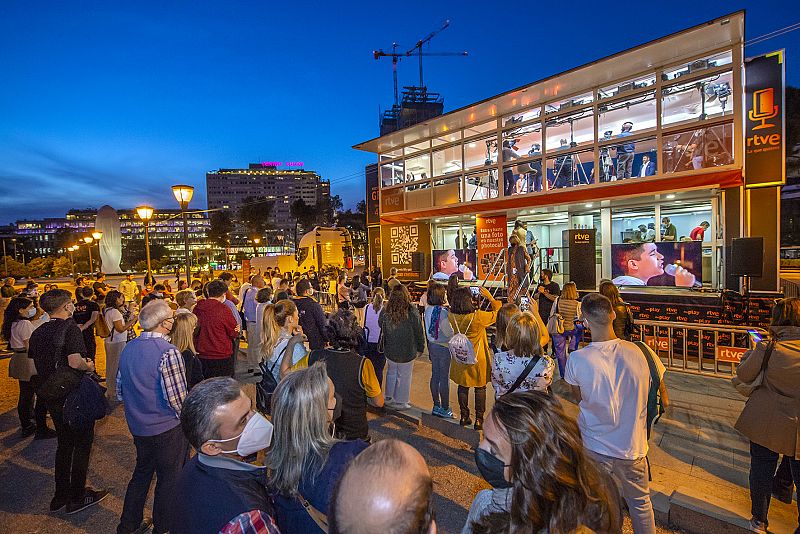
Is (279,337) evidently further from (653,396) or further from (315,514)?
(653,396)

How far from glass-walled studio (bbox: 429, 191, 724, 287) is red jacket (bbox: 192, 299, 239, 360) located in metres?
10.8

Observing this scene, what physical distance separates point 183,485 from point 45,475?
179 inches

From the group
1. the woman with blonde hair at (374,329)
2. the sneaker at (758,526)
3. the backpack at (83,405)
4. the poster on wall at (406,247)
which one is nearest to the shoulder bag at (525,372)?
the sneaker at (758,526)

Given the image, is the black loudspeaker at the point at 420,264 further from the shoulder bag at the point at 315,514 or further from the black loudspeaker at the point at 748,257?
the shoulder bag at the point at 315,514

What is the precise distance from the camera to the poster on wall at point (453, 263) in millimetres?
16111

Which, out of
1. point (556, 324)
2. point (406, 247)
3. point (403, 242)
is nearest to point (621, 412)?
point (556, 324)

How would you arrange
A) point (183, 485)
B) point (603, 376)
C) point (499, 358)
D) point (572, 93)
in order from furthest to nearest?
1. point (572, 93)
2. point (499, 358)
3. point (603, 376)
4. point (183, 485)

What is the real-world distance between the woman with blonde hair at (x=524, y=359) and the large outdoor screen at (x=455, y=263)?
1225 centimetres

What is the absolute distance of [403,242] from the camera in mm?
19312

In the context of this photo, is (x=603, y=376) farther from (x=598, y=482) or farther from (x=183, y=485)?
(x=183, y=485)

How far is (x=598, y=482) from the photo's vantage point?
141 centimetres

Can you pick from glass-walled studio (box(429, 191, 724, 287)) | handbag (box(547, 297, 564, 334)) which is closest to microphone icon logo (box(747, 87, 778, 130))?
glass-walled studio (box(429, 191, 724, 287))

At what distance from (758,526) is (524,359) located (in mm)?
2063

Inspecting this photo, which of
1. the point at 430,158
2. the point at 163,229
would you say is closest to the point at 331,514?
the point at 430,158
